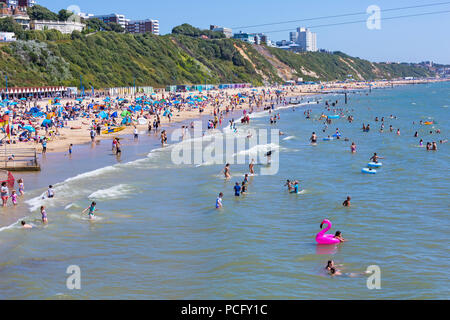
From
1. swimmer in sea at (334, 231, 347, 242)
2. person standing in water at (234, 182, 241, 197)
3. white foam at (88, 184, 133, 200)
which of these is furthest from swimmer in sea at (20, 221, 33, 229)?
swimmer in sea at (334, 231, 347, 242)

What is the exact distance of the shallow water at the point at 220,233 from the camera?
15047mm

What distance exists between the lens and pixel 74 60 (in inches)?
4099

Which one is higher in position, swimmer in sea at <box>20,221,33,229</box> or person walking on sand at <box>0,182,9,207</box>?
person walking on sand at <box>0,182,9,207</box>

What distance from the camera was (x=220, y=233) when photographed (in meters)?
20.1

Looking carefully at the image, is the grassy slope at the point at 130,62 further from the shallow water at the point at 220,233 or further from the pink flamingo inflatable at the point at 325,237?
the pink flamingo inflatable at the point at 325,237

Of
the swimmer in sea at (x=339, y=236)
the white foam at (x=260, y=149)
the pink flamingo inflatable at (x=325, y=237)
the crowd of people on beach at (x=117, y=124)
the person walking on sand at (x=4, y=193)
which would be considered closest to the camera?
the pink flamingo inflatable at (x=325, y=237)

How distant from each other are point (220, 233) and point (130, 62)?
10743cm

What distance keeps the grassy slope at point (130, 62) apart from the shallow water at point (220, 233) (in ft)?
211

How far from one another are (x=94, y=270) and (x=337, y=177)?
1905 cm

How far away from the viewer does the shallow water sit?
15.0 metres

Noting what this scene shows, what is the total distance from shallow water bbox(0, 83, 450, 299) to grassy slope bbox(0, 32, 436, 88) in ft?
211

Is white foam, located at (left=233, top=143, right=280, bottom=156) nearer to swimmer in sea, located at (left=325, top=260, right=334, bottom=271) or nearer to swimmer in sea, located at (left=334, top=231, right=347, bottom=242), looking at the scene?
swimmer in sea, located at (left=334, top=231, right=347, bottom=242)

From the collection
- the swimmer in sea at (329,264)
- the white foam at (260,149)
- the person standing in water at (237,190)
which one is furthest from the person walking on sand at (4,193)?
the white foam at (260,149)
